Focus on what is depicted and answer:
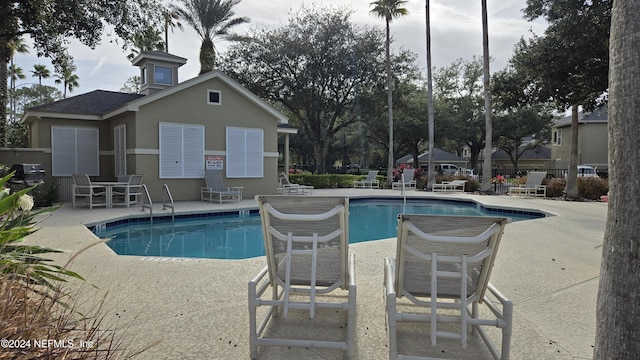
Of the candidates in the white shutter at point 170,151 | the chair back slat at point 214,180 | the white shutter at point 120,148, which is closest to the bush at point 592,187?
the chair back slat at point 214,180

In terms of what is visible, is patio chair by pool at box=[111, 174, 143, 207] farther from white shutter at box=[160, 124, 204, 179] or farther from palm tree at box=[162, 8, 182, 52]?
palm tree at box=[162, 8, 182, 52]

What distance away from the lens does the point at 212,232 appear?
904cm

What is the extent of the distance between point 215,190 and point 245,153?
197 centimetres

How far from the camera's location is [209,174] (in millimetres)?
12648

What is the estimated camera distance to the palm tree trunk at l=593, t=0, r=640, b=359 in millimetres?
1591

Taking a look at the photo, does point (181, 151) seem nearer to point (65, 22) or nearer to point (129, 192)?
point (129, 192)

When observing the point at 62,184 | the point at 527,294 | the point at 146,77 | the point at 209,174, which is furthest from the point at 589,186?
the point at 62,184

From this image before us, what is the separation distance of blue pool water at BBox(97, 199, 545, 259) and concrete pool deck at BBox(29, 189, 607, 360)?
5.05 ft

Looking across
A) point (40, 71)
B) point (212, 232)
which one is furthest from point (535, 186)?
point (40, 71)

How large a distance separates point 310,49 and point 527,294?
68.7 ft

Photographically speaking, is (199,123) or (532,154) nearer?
(199,123)

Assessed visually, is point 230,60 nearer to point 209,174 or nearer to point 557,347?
point 209,174

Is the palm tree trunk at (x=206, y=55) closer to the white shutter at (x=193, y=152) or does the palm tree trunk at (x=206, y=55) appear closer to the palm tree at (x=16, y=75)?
the white shutter at (x=193, y=152)

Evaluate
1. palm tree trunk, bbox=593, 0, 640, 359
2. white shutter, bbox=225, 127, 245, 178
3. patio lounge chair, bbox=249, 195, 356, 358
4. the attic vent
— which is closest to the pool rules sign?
white shutter, bbox=225, 127, 245, 178
